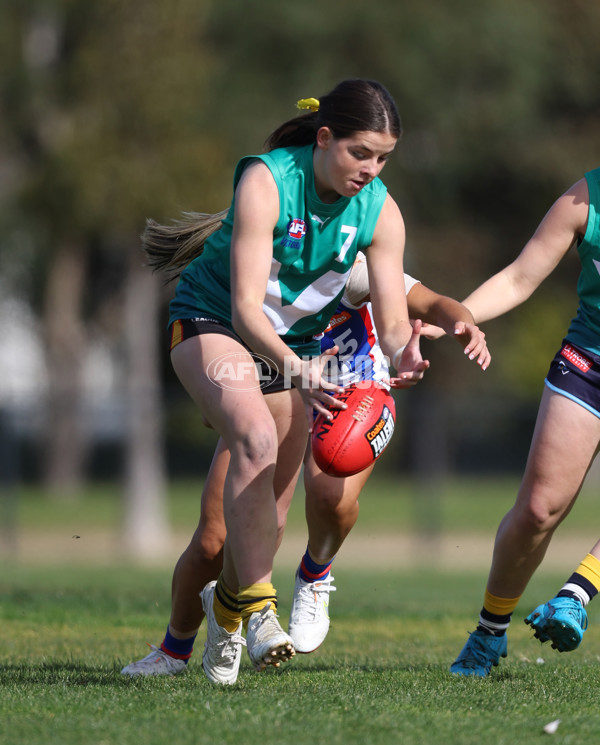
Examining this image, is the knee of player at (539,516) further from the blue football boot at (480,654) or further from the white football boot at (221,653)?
the white football boot at (221,653)

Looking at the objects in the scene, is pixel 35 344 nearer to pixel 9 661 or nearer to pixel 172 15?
pixel 172 15

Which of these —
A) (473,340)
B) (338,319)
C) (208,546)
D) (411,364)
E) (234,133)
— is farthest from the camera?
(234,133)

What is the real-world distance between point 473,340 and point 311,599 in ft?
5.40

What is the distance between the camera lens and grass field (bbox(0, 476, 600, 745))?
3.72 metres

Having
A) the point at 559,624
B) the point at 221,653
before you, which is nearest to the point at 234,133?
the point at 221,653

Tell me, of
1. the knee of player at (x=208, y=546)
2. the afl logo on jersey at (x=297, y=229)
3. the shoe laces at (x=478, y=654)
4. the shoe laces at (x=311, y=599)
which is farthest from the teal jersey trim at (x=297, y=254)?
the shoe laces at (x=478, y=654)

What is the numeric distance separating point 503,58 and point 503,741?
24629 mm

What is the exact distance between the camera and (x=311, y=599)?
5.64m

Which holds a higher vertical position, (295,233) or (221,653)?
(295,233)

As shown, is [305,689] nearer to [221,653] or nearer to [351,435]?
[221,653]

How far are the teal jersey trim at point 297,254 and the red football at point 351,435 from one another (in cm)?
41

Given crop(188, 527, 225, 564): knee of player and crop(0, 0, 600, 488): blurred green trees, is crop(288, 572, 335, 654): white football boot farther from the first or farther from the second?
crop(0, 0, 600, 488): blurred green trees

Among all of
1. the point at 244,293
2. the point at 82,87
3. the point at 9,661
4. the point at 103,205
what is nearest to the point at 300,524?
the point at 103,205

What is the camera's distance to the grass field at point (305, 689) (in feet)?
12.2
